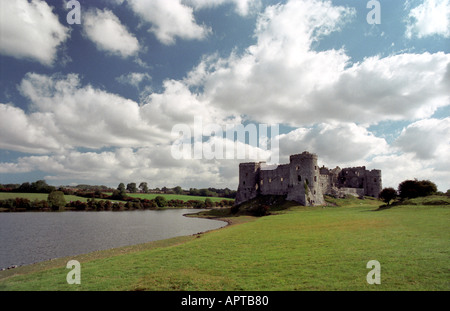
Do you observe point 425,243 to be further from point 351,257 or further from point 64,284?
point 64,284

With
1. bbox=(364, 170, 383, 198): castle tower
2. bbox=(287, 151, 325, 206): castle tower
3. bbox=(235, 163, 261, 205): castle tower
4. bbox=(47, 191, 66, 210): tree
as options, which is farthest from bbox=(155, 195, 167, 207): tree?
bbox=(364, 170, 383, 198): castle tower

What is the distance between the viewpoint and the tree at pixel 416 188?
162 feet

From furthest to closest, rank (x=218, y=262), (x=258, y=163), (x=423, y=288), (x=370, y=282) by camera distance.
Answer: (x=258, y=163) < (x=218, y=262) < (x=370, y=282) < (x=423, y=288)

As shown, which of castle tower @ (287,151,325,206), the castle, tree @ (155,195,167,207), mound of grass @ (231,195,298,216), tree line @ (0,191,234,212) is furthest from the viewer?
tree @ (155,195,167,207)

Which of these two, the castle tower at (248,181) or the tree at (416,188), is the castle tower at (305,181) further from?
the tree at (416,188)

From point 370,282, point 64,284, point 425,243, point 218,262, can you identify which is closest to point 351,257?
point 370,282

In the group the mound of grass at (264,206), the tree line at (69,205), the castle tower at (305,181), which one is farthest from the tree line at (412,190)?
the tree line at (69,205)

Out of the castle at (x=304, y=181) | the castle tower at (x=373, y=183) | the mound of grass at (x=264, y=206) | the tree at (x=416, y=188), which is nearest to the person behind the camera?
the tree at (x=416, y=188)

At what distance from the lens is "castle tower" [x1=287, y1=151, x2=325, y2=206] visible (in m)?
68.2

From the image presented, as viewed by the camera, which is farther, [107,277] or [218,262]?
[218,262]

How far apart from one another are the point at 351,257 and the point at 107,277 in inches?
525

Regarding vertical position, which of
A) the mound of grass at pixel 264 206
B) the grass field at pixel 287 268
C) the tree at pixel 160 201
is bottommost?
the tree at pixel 160 201

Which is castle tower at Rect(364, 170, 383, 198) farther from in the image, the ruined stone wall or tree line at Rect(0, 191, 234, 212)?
tree line at Rect(0, 191, 234, 212)
